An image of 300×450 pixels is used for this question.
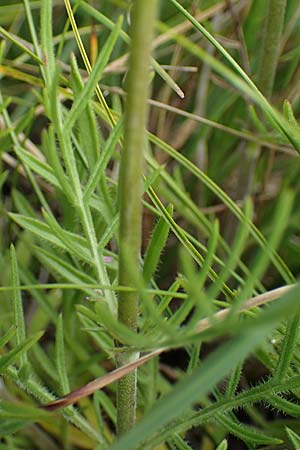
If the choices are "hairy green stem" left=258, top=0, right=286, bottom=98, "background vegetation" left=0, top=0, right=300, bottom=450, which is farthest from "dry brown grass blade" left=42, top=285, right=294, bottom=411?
"hairy green stem" left=258, top=0, right=286, bottom=98

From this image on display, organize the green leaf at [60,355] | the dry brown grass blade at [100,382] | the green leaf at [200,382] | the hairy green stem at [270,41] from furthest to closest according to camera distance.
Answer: the hairy green stem at [270,41], the green leaf at [60,355], the dry brown grass blade at [100,382], the green leaf at [200,382]

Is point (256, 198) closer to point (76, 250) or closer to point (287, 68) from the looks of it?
point (287, 68)

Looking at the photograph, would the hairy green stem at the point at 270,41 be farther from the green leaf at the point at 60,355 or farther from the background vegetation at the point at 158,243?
the green leaf at the point at 60,355

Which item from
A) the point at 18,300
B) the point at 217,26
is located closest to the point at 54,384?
the point at 18,300

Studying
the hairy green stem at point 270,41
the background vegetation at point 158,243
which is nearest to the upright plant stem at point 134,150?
the background vegetation at point 158,243

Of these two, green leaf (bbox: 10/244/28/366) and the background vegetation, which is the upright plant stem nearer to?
the background vegetation

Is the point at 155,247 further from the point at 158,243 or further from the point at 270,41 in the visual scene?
the point at 270,41

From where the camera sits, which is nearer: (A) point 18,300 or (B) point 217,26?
(A) point 18,300

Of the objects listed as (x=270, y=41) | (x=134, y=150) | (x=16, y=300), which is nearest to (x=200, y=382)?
(x=134, y=150)
